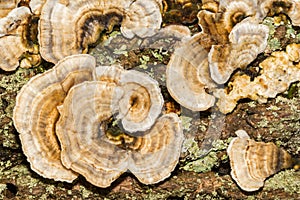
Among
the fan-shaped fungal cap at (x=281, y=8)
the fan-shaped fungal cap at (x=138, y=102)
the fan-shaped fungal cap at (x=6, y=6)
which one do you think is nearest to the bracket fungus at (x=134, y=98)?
the fan-shaped fungal cap at (x=138, y=102)

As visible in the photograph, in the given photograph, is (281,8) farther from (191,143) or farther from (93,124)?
(93,124)

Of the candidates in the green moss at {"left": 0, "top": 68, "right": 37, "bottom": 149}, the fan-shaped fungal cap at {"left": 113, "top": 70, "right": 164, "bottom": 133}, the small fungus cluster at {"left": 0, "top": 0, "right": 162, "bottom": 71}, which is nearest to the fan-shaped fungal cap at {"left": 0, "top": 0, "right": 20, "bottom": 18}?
the small fungus cluster at {"left": 0, "top": 0, "right": 162, "bottom": 71}

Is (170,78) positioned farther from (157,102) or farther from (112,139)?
(112,139)

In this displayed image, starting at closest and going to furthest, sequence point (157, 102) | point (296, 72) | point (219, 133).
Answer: point (157, 102) < point (296, 72) < point (219, 133)

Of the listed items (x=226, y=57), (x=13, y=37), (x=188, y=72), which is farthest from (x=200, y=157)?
(x=13, y=37)

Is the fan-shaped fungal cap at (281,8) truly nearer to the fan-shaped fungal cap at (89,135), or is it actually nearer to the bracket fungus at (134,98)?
the bracket fungus at (134,98)

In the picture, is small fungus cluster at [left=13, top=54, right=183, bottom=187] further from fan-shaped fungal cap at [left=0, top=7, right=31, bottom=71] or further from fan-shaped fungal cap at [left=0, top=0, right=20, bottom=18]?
fan-shaped fungal cap at [left=0, top=0, right=20, bottom=18]

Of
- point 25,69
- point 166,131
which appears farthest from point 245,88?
point 25,69
